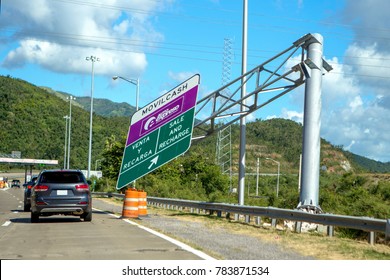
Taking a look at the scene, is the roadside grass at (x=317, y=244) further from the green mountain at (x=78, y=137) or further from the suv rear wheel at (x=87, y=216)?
the green mountain at (x=78, y=137)

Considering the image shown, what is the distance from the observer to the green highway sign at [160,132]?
77.8 ft

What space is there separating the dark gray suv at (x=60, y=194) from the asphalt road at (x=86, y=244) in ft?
3.16

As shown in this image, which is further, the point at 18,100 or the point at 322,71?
the point at 18,100

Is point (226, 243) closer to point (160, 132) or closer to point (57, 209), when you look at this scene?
point (57, 209)

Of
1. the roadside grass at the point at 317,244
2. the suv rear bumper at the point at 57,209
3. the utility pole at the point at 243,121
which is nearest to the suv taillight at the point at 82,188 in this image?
the suv rear bumper at the point at 57,209

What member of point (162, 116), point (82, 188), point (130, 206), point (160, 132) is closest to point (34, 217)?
point (82, 188)

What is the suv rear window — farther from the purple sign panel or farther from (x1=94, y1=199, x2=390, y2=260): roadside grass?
the purple sign panel

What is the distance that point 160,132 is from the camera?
80.0 ft

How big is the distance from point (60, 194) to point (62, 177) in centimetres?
69

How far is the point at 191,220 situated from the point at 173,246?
9523mm

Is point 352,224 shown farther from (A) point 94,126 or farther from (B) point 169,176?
(A) point 94,126

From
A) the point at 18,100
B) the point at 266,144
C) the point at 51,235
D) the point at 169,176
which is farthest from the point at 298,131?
the point at 51,235

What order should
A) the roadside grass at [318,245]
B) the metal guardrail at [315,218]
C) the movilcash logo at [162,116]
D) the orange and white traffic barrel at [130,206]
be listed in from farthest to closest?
the movilcash logo at [162,116]
the orange and white traffic barrel at [130,206]
the metal guardrail at [315,218]
the roadside grass at [318,245]

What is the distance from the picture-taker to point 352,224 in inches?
606
